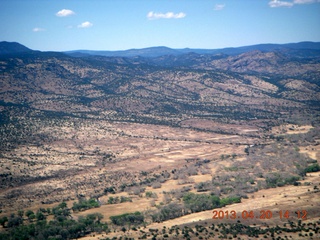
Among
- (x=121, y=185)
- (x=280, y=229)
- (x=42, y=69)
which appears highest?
(x=42, y=69)

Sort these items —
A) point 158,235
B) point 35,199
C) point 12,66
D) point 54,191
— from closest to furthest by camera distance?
1. point 158,235
2. point 35,199
3. point 54,191
4. point 12,66

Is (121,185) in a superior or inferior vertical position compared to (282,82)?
inferior

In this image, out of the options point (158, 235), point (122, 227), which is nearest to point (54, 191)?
point (122, 227)

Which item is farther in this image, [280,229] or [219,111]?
[219,111]

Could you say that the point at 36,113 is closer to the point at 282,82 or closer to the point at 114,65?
the point at 114,65

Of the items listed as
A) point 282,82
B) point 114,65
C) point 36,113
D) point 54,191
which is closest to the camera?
point 54,191
